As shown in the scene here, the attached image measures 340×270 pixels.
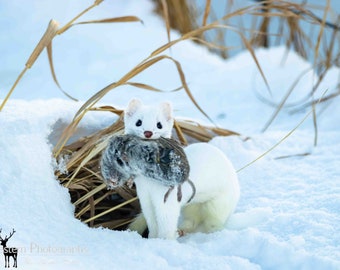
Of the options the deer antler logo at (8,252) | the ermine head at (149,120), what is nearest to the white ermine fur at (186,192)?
the ermine head at (149,120)

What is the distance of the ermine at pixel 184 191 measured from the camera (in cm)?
96

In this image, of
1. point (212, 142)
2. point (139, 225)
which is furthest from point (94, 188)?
point (212, 142)

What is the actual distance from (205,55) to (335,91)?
0.71 metres

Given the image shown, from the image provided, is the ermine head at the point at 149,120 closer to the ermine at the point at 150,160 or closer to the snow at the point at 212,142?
the ermine at the point at 150,160

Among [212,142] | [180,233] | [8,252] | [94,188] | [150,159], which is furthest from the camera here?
[212,142]

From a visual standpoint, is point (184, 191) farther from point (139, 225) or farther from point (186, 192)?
point (139, 225)

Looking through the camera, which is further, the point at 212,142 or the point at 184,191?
the point at 212,142

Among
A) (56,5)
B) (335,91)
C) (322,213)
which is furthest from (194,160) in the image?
(56,5)

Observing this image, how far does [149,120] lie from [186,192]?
0.14m

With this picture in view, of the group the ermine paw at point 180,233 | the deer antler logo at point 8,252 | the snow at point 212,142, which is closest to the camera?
the deer antler logo at point 8,252

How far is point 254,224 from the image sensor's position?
3.52 ft

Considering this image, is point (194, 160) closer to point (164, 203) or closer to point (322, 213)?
point (164, 203)

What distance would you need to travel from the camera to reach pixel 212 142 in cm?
140

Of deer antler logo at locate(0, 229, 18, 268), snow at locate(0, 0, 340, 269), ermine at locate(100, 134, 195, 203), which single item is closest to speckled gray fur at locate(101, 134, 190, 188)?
ermine at locate(100, 134, 195, 203)
